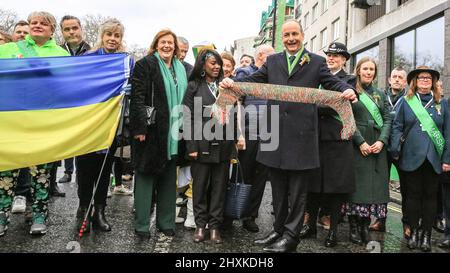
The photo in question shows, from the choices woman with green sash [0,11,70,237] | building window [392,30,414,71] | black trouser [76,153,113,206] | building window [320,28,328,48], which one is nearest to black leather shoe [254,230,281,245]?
black trouser [76,153,113,206]

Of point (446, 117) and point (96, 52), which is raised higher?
point (96, 52)

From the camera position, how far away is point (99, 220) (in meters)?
4.56

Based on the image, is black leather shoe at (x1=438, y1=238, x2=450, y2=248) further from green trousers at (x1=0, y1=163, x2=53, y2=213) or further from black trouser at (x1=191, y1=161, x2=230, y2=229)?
green trousers at (x1=0, y1=163, x2=53, y2=213)

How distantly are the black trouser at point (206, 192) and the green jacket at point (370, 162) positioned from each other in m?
1.45

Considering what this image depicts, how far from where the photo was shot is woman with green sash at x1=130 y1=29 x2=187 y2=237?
4.14 m

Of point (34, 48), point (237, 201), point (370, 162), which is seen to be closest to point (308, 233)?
point (237, 201)

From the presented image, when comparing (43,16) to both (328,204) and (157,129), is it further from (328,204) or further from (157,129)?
(328,204)

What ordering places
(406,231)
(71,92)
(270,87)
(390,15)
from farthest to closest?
(390,15) → (406,231) → (71,92) → (270,87)

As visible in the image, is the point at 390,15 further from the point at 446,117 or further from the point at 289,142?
the point at 289,142

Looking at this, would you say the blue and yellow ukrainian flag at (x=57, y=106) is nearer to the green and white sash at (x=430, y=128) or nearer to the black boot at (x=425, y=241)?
the green and white sash at (x=430, y=128)

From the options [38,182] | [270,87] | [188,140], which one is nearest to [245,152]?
[188,140]

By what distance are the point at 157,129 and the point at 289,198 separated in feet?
5.10

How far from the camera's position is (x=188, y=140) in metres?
4.32
